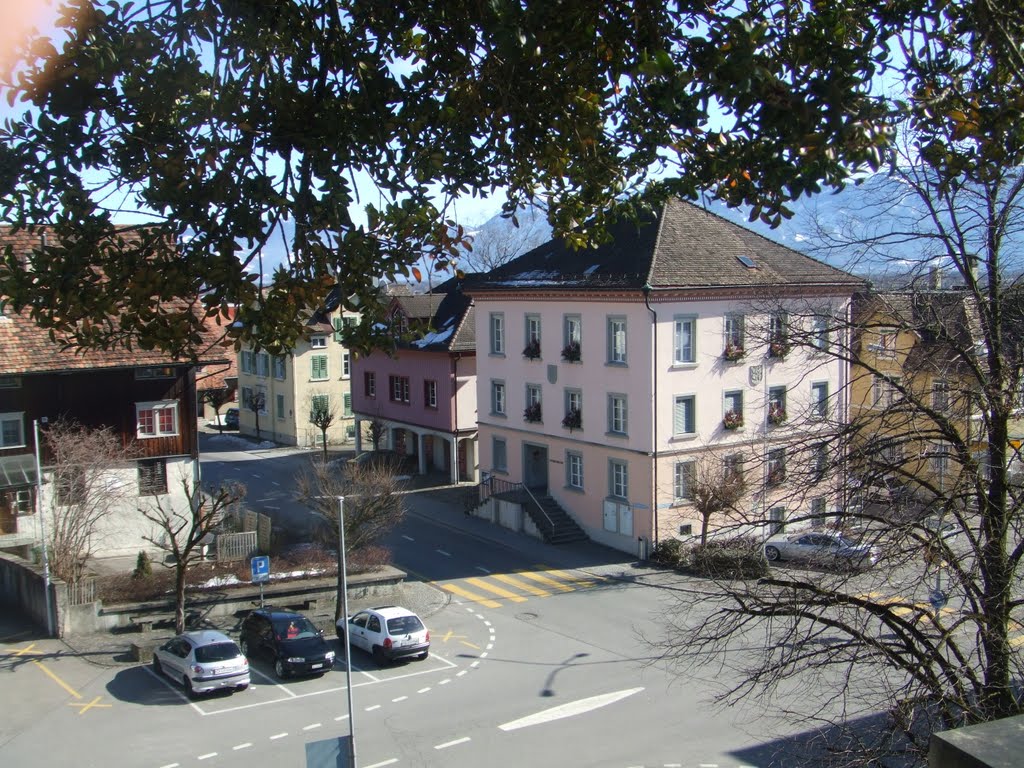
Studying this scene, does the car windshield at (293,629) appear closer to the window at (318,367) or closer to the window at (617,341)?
the window at (617,341)

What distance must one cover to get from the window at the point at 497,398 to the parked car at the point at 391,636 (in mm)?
16197

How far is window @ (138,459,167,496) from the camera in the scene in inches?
1332

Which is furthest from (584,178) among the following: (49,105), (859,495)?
(859,495)

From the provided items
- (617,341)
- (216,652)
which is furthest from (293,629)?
(617,341)

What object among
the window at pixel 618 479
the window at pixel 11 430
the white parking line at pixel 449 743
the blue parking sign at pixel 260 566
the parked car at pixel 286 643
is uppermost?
the window at pixel 11 430

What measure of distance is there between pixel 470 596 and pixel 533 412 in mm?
9996

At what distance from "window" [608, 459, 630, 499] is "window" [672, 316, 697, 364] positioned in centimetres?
420

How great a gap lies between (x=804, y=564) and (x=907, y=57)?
20.9ft

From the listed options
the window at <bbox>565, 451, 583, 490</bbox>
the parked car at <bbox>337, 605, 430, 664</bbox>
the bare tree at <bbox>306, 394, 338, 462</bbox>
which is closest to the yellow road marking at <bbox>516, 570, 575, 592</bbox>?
the window at <bbox>565, 451, 583, 490</bbox>

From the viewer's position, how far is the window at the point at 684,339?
34.3 meters

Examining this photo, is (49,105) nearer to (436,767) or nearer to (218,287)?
(218,287)

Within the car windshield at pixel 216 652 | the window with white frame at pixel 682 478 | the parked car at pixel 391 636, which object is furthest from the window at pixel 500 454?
the car windshield at pixel 216 652

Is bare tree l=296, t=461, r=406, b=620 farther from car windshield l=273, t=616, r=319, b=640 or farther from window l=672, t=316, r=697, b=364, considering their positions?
window l=672, t=316, r=697, b=364

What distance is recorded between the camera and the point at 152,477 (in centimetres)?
3412
